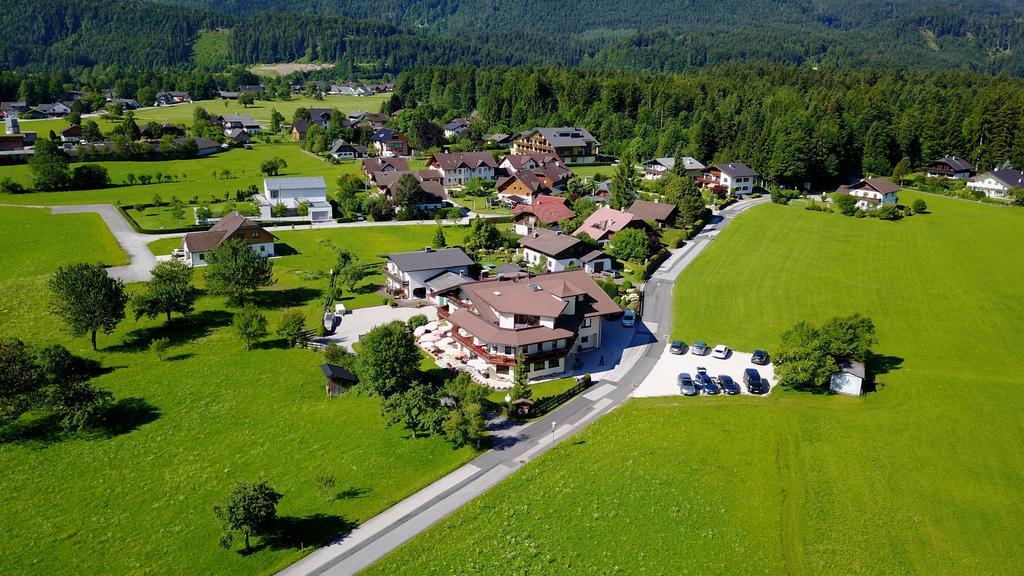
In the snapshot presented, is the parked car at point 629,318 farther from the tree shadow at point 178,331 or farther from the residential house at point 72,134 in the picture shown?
the residential house at point 72,134

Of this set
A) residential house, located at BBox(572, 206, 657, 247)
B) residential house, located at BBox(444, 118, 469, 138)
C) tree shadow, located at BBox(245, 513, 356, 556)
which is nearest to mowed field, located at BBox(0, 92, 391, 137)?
residential house, located at BBox(444, 118, 469, 138)

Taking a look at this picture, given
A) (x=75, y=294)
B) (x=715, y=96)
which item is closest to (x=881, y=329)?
(x=75, y=294)

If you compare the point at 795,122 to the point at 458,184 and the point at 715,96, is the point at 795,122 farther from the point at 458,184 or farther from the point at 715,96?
the point at 458,184

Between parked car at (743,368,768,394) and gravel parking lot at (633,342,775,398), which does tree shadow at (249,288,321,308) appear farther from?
parked car at (743,368,768,394)

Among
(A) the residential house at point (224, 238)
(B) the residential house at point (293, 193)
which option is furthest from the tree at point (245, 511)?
(B) the residential house at point (293, 193)

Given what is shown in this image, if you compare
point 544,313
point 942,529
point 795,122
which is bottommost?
point 942,529

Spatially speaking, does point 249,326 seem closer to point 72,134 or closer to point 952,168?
point 72,134

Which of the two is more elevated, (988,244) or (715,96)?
(715,96)
